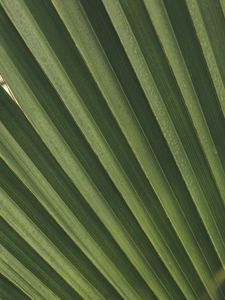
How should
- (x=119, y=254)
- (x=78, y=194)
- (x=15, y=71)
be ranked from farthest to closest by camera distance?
(x=119, y=254) → (x=78, y=194) → (x=15, y=71)

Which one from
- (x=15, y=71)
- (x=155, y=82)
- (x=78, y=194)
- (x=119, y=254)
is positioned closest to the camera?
(x=15, y=71)

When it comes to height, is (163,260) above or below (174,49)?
below

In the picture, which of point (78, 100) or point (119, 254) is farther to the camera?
point (119, 254)

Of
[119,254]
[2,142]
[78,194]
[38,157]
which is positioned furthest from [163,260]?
[2,142]

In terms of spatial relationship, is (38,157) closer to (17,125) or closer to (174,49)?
(17,125)

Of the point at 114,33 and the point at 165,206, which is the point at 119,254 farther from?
the point at 114,33

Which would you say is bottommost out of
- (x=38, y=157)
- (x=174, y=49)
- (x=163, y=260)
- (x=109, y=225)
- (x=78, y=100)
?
(x=163, y=260)
